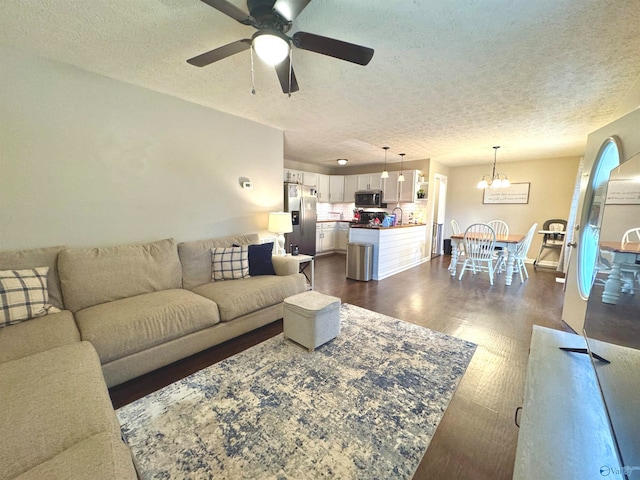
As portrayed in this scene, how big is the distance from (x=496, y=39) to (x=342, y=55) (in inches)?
40.4

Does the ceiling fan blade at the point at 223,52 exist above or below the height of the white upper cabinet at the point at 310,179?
above

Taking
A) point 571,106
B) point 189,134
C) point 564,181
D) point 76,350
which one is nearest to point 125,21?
point 189,134

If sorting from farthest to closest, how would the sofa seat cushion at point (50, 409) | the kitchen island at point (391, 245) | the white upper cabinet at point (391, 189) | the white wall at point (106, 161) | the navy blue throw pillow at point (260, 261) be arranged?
the white upper cabinet at point (391, 189) → the kitchen island at point (391, 245) → the navy blue throw pillow at point (260, 261) → the white wall at point (106, 161) → the sofa seat cushion at point (50, 409)

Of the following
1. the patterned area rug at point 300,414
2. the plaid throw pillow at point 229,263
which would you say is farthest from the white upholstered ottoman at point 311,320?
the plaid throw pillow at point 229,263

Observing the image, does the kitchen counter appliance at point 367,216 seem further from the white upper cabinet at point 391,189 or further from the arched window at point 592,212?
the arched window at point 592,212

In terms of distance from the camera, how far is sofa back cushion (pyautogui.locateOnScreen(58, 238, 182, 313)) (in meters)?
1.97

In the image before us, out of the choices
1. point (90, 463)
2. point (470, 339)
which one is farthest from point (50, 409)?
point (470, 339)

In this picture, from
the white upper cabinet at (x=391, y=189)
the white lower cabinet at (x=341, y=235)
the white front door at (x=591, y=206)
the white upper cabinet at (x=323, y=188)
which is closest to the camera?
the white front door at (x=591, y=206)

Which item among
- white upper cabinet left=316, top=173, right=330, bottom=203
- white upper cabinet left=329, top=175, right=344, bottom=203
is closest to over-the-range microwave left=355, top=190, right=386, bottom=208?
white upper cabinet left=329, top=175, right=344, bottom=203

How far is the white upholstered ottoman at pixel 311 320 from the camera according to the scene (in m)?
2.17

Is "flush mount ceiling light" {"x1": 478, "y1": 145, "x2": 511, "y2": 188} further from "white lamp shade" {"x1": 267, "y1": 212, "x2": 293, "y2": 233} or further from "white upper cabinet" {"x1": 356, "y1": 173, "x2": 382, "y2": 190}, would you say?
"white lamp shade" {"x1": 267, "y1": 212, "x2": 293, "y2": 233}

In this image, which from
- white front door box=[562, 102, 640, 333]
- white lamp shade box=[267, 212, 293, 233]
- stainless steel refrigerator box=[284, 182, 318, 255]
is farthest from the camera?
stainless steel refrigerator box=[284, 182, 318, 255]

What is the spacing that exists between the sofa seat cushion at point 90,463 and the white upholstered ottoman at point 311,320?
1.41 m

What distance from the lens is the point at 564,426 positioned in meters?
1.03
